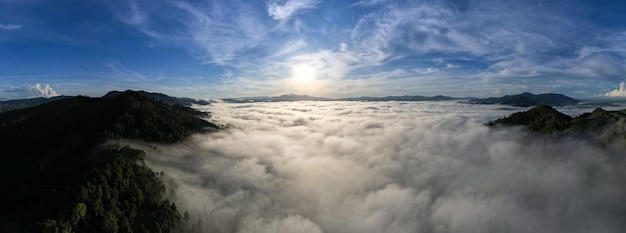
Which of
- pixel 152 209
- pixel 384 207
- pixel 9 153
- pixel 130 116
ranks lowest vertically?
pixel 384 207

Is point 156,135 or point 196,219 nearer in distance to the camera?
point 196,219

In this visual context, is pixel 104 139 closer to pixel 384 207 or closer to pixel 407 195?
pixel 384 207

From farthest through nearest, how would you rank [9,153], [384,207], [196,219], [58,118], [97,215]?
[58,118], [384,207], [9,153], [196,219], [97,215]

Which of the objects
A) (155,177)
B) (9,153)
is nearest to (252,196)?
(155,177)

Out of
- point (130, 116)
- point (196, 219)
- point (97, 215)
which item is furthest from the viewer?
point (130, 116)

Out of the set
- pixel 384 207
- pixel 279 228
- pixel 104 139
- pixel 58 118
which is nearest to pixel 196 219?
pixel 279 228

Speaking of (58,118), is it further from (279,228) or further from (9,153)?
(279,228)

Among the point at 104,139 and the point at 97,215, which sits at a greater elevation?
the point at 104,139
